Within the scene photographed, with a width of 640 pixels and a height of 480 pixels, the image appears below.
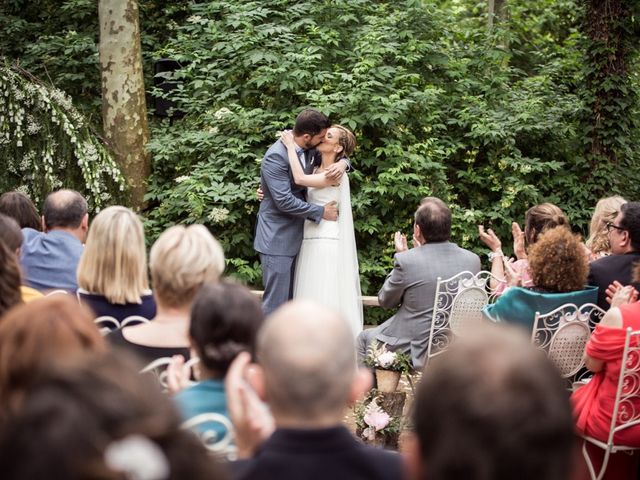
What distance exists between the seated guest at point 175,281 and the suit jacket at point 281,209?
10.8 feet

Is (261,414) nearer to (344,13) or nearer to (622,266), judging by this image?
(622,266)

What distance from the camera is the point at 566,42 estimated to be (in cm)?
1091

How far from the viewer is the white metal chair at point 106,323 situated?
3459mm

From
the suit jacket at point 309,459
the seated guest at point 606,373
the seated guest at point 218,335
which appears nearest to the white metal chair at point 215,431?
the seated guest at point 218,335

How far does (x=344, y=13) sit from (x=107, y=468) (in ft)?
29.3

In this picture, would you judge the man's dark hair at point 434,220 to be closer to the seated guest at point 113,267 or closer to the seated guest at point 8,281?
the seated guest at point 113,267

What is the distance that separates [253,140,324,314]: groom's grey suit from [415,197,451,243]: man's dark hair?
142 cm

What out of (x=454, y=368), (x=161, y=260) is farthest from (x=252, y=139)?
(x=454, y=368)

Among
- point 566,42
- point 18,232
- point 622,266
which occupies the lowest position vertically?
point 622,266

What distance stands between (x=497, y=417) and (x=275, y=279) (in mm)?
5304

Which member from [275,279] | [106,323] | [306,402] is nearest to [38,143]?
[275,279]

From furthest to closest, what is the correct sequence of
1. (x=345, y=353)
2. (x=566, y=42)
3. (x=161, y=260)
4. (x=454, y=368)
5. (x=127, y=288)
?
(x=566, y=42)
(x=127, y=288)
(x=161, y=260)
(x=345, y=353)
(x=454, y=368)

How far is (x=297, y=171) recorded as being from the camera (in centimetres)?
636

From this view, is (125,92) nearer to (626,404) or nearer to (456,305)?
(456,305)
